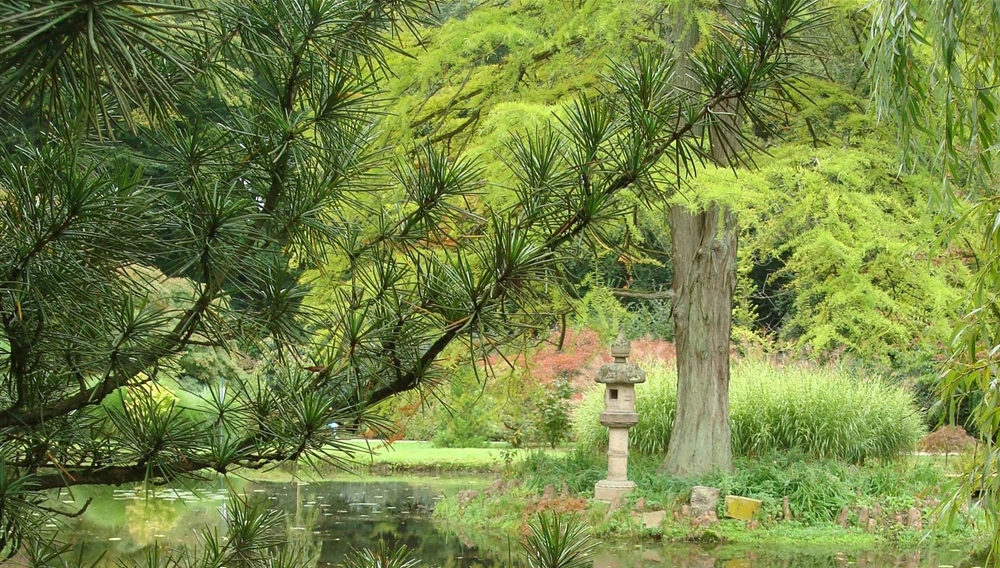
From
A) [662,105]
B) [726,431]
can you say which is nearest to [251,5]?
[662,105]

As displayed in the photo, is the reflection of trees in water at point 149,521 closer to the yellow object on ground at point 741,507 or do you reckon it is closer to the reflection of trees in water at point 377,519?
the reflection of trees in water at point 377,519

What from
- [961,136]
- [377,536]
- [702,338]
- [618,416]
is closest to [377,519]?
[377,536]

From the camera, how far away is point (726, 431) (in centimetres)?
959

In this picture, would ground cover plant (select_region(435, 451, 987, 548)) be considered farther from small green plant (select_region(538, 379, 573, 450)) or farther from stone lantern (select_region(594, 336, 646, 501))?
small green plant (select_region(538, 379, 573, 450))

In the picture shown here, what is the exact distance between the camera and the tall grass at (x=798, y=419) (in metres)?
10.6

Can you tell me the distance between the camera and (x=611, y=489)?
938 cm

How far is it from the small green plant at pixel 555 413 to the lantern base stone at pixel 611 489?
394cm

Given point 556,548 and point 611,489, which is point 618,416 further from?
point 556,548

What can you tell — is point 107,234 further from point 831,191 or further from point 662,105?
point 831,191

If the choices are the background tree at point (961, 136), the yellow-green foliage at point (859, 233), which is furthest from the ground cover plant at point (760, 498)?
the background tree at point (961, 136)

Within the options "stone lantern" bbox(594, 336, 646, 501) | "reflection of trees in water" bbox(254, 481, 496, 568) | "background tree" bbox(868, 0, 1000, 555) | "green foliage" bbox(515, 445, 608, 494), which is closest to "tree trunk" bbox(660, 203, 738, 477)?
"stone lantern" bbox(594, 336, 646, 501)

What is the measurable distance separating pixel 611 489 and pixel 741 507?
3.99ft

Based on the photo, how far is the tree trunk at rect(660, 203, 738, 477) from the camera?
9.40 m

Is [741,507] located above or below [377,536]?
above
